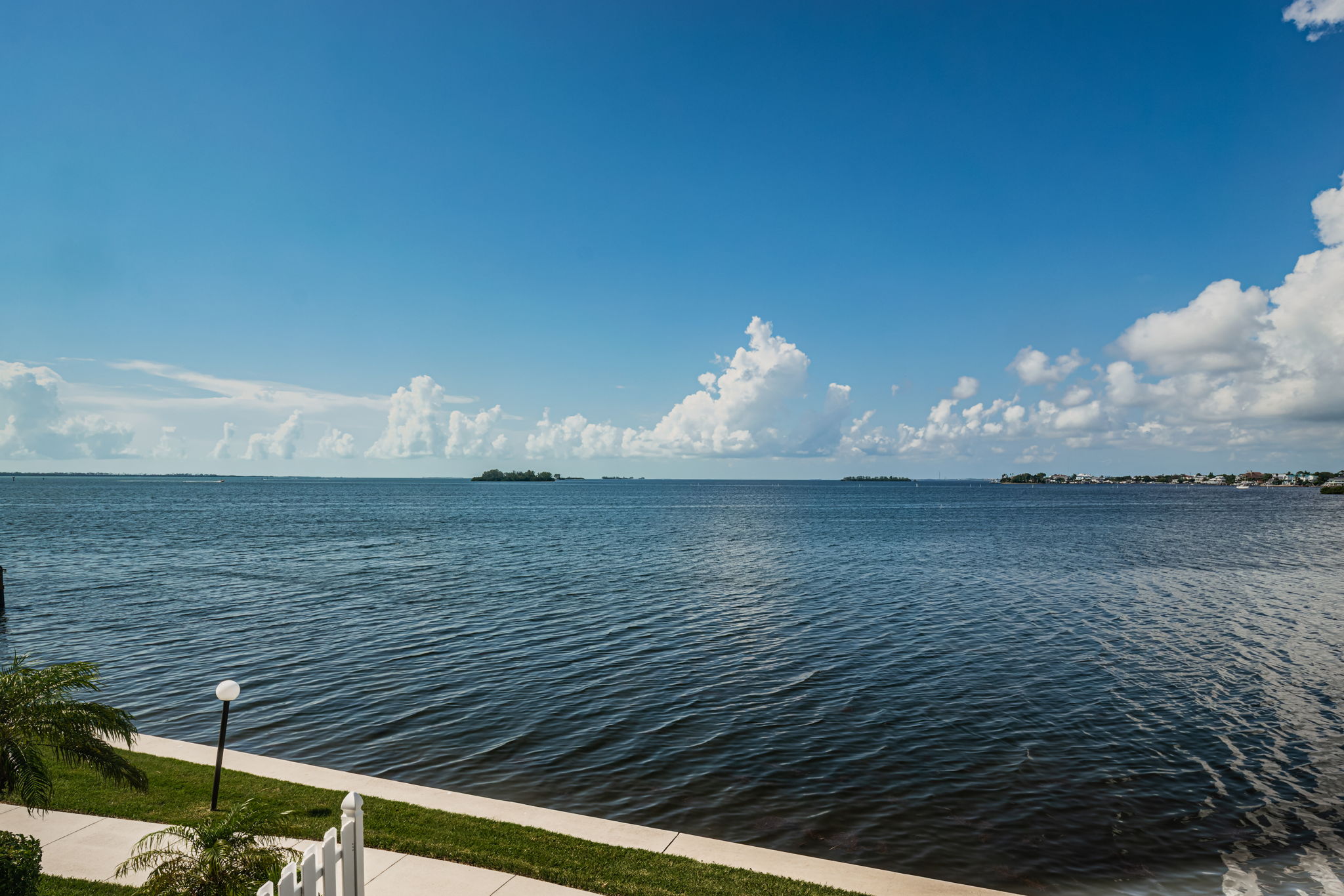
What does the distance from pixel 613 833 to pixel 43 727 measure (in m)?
7.79

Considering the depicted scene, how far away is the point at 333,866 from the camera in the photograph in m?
6.98

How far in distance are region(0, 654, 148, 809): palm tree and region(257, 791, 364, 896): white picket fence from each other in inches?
139

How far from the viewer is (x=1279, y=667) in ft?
78.5

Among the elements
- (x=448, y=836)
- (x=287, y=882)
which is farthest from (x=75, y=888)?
(x=287, y=882)

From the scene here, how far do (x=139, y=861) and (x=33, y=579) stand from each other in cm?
4728

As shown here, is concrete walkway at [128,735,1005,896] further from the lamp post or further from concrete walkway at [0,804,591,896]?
the lamp post

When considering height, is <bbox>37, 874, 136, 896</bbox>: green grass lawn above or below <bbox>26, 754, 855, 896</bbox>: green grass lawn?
above

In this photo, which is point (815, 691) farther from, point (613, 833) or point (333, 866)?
point (333, 866)

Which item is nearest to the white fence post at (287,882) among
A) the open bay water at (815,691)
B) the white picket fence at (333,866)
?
the white picket fence at (333,866)

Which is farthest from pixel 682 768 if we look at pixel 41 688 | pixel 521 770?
pixel 41 688

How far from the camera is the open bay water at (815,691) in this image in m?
13.2

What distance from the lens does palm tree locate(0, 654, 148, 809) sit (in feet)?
27.7

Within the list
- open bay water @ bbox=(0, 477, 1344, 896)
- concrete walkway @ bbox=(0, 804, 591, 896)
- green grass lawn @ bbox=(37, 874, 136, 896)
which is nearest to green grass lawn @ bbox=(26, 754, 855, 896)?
green grass lawn @ bbox=(37, 874, 136, 896)

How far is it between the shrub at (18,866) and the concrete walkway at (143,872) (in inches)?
81.9
